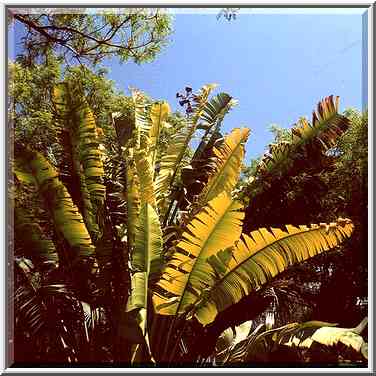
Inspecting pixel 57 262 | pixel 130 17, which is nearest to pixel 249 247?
pixel 57 262

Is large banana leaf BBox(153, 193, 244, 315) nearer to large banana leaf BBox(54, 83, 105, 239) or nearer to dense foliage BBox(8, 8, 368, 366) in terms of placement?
dense foliage BBox(8, 8, 368, 366)

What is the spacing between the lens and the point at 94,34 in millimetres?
3641

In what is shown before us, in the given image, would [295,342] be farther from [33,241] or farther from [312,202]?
[33,241]

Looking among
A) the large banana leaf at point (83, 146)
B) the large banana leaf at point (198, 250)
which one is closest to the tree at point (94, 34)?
the large banana leaf at point (83, 146)

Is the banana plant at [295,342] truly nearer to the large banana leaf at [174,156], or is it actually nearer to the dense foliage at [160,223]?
the dense foliage at [160,223]

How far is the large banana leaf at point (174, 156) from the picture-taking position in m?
4.23

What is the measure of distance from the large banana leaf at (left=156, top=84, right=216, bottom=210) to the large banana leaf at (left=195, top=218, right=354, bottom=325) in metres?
1.29

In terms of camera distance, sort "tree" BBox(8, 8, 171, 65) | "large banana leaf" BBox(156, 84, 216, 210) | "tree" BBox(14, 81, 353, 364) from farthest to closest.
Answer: "large banana leaf" BBox(156, 84, 216, 210), "tree" BBox(8, 8, 171, 65), "tree" BBox(14, 81, 353, 364)

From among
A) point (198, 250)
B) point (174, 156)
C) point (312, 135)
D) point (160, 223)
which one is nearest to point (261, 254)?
point (198, 250)

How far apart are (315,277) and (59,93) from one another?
95.2 inches

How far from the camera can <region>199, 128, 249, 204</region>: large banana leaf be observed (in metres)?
3.71

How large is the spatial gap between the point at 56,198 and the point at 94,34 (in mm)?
1170

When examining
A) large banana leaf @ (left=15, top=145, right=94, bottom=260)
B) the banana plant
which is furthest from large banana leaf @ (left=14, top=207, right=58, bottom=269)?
the banana plant

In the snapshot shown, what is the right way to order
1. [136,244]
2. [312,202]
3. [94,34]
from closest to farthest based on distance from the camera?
1. [136,244]
2. [94,34]
3. [312,202]
